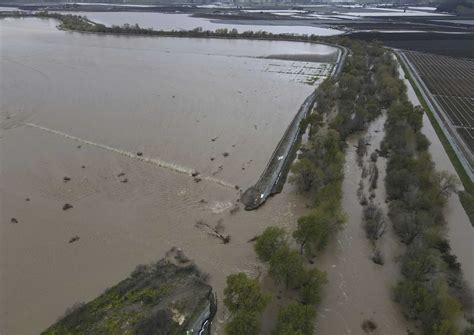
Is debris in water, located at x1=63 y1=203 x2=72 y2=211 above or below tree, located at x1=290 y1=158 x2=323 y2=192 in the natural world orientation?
below

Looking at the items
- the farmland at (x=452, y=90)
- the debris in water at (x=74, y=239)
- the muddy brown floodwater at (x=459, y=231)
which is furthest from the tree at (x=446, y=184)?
the debris in water at (x=74, y=239)

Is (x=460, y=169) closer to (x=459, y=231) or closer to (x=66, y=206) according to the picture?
(x=459, y=231)

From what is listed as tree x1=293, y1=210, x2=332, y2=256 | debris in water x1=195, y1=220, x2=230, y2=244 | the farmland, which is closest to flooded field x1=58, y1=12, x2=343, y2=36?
the farmland

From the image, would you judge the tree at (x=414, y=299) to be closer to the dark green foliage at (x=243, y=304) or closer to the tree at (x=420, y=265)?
the tree at (x=420, y=265)

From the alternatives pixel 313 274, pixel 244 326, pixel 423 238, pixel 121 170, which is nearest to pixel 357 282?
pixel 313 274

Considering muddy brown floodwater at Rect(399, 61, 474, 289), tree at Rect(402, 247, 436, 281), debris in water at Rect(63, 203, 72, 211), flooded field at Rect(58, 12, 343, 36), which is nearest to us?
tree at Rect(402, 247, 436, 281)

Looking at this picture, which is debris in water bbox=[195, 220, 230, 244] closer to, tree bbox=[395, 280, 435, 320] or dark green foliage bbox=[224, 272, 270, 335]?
dark green foliage bbox=[224, 272, 270, 335]
